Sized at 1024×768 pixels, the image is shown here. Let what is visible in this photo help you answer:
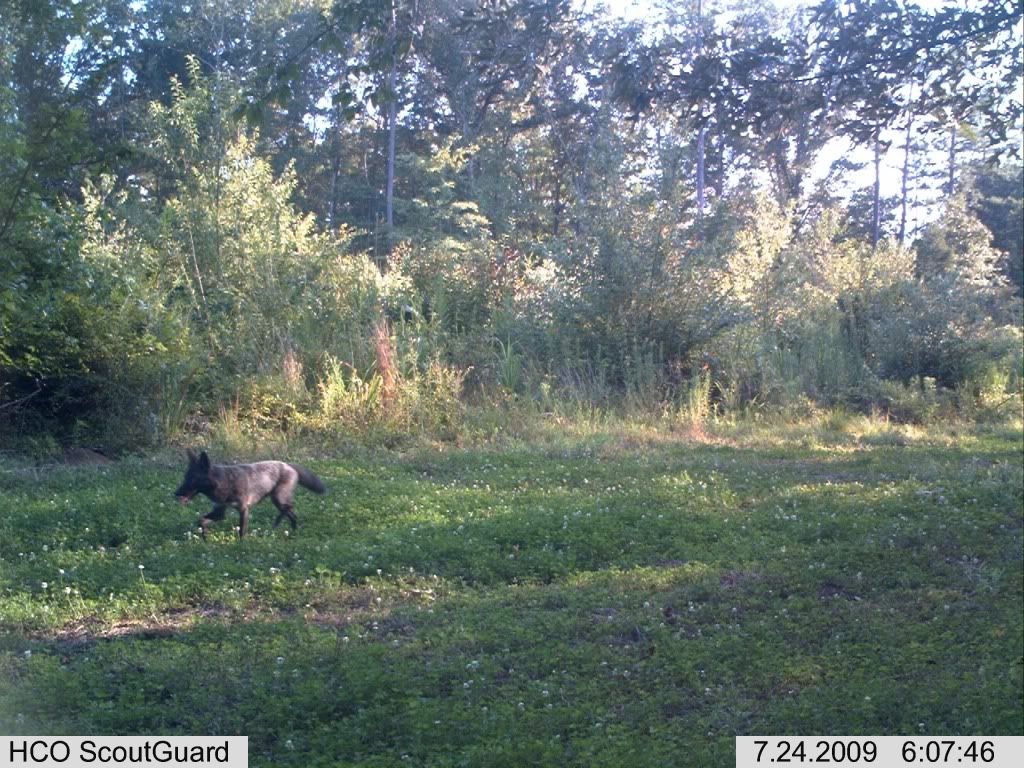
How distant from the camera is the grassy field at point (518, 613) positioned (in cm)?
503

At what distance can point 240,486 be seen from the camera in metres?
7.97

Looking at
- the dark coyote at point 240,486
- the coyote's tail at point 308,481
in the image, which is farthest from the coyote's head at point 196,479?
the coyote's tail at point 308,481

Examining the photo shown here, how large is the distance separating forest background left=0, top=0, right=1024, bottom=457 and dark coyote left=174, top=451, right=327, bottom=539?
175 cm

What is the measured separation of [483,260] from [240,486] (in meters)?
12.1

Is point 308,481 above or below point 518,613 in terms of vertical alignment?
above

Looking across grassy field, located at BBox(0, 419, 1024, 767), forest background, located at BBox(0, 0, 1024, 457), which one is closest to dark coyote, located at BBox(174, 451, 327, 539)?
grassy field, located at BBox(0, 419, 1024, 767)

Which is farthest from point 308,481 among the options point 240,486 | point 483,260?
point 483,260

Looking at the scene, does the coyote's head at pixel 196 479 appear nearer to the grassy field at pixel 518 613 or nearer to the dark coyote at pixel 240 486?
the dark coyote at pixel 240 486

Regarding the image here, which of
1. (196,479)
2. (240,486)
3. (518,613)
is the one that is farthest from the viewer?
(240,486)

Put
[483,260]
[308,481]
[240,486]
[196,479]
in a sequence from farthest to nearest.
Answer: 1. [483,260]
2. [308,481]
3. [240,486]
4. [196,479]

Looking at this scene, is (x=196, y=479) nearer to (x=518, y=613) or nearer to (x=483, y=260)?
(x=518, y=613)

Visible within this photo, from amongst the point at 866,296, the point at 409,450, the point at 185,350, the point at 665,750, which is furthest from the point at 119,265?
the point at 866,296

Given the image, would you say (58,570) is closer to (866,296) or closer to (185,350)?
(185,350)

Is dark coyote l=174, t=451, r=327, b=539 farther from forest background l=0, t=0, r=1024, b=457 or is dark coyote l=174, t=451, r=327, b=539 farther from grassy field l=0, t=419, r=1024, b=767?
forest background l=0, t=0, r=1024, b=457
